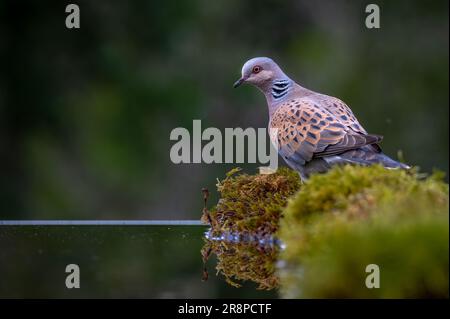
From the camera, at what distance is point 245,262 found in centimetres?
400

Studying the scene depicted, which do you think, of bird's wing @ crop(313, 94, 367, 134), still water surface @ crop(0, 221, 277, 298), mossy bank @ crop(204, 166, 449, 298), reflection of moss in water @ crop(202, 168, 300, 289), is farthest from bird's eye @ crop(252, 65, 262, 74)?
mossy bank @ crop(204, 166, 449, 298)

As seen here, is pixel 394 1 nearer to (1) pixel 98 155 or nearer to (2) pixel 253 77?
(1) pixel 98 155

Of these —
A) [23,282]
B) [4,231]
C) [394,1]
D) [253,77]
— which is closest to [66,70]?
[394,1]

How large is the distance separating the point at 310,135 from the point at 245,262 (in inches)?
74.3

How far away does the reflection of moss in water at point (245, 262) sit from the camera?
3.64m

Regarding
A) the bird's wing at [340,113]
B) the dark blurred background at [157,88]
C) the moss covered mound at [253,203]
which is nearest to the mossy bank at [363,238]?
the moss covered mound at [253,203]

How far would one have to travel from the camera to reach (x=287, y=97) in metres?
6.61

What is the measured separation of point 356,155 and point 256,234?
3.50ft

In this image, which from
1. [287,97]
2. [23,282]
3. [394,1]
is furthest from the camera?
[394,1]

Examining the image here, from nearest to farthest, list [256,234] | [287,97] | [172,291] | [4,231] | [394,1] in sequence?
1. [172,291]
2. [256,234]
3. [4,231]
4. [287,97]
5. [394,1]

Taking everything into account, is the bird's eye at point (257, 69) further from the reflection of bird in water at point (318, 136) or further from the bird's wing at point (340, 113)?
the bird's wing at point (340, 113)

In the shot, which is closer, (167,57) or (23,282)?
(23,282)

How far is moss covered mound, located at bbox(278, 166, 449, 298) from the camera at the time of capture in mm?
2562

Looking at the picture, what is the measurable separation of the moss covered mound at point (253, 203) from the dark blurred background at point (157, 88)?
8.33m
